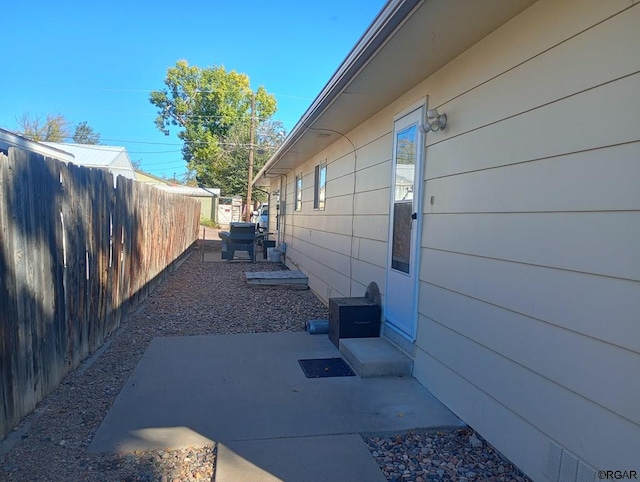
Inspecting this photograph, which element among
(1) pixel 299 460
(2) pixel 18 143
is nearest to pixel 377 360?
(1) pixel 299 460

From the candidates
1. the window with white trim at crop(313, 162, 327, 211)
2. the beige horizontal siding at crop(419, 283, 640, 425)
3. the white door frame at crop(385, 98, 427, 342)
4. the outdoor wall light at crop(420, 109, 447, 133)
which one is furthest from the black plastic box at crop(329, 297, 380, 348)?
the window with white trim at crop(313, 162, 327, 211)

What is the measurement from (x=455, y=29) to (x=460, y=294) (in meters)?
1.79

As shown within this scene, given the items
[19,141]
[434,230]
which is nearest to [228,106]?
[19,141]

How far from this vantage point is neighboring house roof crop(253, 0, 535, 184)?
2619mm

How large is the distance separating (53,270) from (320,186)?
547 cm

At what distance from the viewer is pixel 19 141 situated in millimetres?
8922

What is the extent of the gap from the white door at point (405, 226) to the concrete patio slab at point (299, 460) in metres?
1.47

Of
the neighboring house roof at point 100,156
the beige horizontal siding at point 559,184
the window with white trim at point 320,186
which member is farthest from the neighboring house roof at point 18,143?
the beige horizontal siding at point 559,184

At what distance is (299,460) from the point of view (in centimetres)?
252

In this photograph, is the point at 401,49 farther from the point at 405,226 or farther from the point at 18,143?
the point at 18,143

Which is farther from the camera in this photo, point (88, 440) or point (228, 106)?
point (228, 106)

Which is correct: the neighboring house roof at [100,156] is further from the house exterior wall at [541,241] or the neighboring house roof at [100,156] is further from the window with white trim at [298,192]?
the house exterior wall at [541,241]

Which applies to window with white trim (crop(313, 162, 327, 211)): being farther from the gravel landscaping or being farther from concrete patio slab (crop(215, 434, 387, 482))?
concrete patio slab (crop(215, 434, 387, 482))

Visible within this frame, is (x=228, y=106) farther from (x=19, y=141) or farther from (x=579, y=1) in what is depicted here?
(x=579, y=1)
